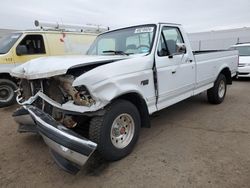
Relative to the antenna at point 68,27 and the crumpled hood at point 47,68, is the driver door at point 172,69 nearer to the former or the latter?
the crumpled hood at point 47,68

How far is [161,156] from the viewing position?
344cm

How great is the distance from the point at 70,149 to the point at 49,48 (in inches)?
216

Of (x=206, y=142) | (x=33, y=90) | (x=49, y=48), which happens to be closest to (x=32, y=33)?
(x=49, y=48)

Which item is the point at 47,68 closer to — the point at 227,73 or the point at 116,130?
the point at 116,130

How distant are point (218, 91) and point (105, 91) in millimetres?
4285

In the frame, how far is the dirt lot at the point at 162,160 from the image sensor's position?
2865 millimetres

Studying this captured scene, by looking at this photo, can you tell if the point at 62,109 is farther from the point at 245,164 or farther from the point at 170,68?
the point at 245,164

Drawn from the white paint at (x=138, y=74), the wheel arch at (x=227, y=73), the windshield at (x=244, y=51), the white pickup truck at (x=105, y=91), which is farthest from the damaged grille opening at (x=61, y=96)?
the windshield at (x=244, y=51)

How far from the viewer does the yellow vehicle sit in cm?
657

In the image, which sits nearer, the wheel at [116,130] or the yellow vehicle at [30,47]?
the wheel at [116,130]

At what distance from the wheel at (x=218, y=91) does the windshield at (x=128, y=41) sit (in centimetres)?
283

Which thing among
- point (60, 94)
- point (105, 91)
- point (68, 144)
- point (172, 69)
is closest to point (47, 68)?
point (60, 94)

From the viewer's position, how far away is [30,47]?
7059 millimetres

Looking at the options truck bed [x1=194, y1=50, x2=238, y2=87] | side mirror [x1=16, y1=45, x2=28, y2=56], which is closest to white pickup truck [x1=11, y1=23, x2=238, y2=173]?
truck bed [x1=194, y1=50, x2=238, y2=87]
